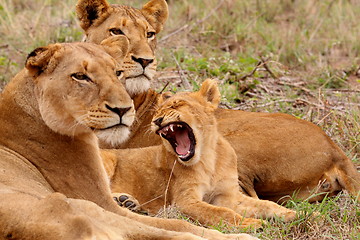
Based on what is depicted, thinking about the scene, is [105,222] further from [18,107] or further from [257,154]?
[257,154]

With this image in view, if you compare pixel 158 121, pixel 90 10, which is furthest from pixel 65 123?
pixel 90 10

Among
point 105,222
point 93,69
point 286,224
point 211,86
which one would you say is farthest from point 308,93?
point 105,222

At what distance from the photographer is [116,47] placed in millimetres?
4574

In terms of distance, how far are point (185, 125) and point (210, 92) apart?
17.8 inches

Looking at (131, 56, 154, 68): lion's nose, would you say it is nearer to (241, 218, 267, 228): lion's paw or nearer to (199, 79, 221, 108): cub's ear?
(199, 79, 221, 108): cub's ear

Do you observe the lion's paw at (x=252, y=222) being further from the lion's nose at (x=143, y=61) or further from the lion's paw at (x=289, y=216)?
the lion's nose at (x=143, y=61)

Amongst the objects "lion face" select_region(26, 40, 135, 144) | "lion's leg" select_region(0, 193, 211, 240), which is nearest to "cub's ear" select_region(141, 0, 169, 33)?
"lion face" select_region(26, 40, 135, 144)

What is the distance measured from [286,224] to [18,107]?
5.54ft

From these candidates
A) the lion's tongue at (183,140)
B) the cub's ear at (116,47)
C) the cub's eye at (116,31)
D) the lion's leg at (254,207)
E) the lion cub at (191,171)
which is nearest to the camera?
the cub's ear at (116,47)

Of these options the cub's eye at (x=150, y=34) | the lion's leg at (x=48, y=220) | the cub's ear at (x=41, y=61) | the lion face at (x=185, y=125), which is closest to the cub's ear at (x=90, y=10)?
the cub's eye at (x=150, y=34)

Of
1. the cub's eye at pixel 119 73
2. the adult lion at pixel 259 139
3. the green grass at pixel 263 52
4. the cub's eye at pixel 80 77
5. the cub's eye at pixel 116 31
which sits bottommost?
the green grass at pixel 263 52

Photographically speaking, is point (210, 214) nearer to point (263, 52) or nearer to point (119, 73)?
point (119, 73)

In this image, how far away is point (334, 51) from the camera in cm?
912

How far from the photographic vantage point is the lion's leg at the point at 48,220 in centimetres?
322
